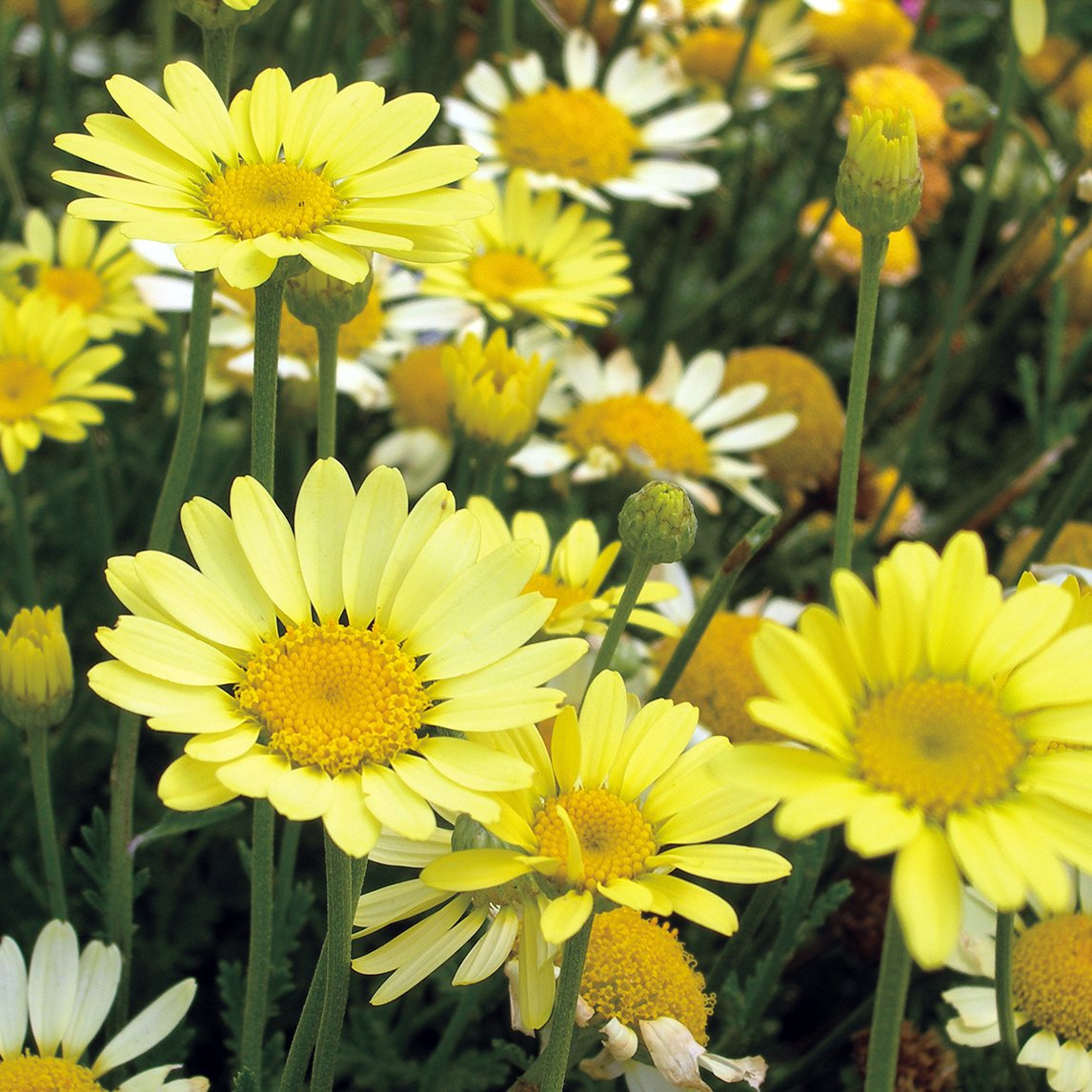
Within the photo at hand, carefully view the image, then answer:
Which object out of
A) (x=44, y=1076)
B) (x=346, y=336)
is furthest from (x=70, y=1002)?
(x=346, y=336)

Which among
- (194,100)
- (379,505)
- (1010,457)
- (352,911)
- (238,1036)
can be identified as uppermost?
(194,100)

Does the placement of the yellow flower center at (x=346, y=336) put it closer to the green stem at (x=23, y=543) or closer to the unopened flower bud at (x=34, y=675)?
the green stem at (x=23, y=543)

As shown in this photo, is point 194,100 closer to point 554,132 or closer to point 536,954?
point 536,954

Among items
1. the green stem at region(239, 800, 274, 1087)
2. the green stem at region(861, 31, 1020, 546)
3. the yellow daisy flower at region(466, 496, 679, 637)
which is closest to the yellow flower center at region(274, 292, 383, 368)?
the yellow daisy flower at region(466, 496, 679, 637)

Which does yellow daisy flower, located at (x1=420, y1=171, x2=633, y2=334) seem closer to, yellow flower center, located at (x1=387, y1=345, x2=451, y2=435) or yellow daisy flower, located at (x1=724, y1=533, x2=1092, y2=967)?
yellow flower center, located at (x1=387, y1=345, x2=451, y2=435)

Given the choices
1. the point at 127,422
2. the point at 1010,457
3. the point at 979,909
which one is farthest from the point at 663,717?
the point at 127,422
